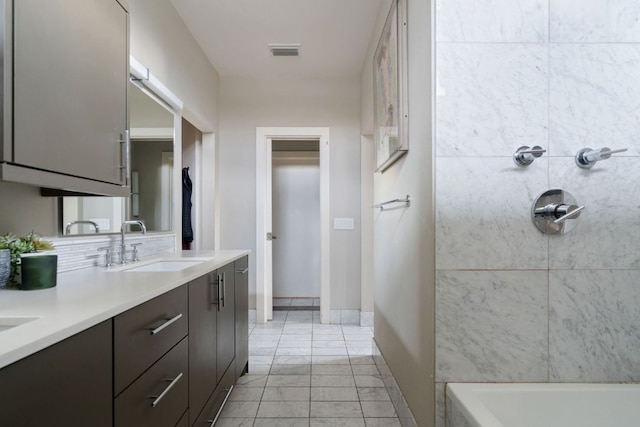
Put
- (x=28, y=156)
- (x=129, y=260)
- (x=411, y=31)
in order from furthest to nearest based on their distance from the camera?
(x=129, y=260), (x=411, y=31), (x=28, y=156)

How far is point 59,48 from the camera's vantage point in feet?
3.26

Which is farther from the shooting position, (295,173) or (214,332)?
(295,173)

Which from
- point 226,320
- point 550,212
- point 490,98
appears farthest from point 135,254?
point 550,212

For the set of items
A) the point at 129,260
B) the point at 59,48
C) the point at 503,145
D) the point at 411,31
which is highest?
the point at 411,31

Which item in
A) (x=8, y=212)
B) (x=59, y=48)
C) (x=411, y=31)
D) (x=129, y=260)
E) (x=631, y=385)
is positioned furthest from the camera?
(x=129, y=260)

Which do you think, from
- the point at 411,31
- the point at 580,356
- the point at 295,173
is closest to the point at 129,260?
the point at 411,31

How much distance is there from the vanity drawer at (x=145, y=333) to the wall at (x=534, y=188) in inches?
38.6

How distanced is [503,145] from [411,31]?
2.37 feet

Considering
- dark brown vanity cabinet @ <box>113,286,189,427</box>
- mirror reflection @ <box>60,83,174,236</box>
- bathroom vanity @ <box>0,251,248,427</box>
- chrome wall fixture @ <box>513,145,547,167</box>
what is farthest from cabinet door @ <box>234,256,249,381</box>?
chrome wall fixture @ <box>513,145,547,167</box>

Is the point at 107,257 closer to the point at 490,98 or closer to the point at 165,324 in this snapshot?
the point at 165,324

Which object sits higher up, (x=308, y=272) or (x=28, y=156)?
(x=28, y=156)

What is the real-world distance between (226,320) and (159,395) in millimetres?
761

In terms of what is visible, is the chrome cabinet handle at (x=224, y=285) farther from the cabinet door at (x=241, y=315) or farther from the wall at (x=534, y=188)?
the wall at (x=534, y=188)

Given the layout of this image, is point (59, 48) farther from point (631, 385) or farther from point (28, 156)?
point (631, 385)
